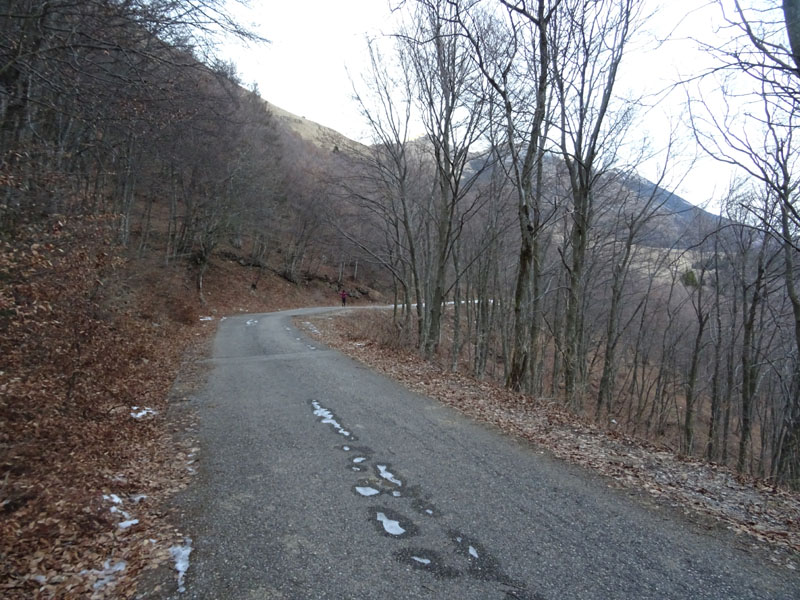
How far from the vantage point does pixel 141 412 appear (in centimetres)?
705

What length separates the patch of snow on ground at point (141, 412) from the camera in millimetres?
6836

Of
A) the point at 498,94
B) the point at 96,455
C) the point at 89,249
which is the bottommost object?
the point at 96,455

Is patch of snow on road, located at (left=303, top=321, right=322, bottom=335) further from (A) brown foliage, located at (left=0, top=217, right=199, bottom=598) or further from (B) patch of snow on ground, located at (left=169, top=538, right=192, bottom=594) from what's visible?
(B) patch of snow on ground, located at (left=169, top=538, right=192, bottom=594)

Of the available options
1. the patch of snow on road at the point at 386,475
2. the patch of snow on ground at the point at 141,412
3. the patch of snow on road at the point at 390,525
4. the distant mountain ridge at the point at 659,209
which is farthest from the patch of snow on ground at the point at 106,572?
the distant mountain ridge at the point at 659,209

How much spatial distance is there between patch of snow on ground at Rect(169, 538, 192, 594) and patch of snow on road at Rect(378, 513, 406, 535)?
5.03 feet

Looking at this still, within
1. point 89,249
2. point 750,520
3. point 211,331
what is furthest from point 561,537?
point 211,331

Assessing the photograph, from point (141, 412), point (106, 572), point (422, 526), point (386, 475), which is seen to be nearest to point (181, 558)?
point (106, 572)

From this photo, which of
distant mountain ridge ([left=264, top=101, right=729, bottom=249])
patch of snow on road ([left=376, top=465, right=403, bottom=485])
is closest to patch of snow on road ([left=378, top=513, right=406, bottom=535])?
patch of snow on road ([left=376, top=465, right=403, bottom=485])

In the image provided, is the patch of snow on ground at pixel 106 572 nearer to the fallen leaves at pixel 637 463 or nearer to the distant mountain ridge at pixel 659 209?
the fallen leaves at pixel 637 463

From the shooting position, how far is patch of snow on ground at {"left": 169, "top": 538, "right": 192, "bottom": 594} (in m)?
3.08

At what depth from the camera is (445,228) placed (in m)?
13.9

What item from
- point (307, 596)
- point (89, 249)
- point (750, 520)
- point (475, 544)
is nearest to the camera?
point (307, 596)

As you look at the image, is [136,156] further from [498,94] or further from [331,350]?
[498,94]

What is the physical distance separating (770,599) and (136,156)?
2159 cm
